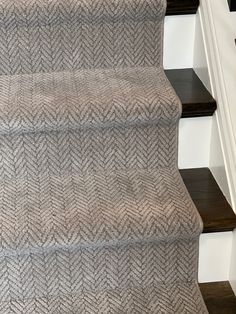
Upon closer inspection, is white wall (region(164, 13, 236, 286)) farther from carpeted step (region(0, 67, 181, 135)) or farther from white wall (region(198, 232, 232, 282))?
carpeted step (region(0, 67, 181, 135))

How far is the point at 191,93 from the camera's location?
163 centimetres

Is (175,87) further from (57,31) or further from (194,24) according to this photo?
(57,31)

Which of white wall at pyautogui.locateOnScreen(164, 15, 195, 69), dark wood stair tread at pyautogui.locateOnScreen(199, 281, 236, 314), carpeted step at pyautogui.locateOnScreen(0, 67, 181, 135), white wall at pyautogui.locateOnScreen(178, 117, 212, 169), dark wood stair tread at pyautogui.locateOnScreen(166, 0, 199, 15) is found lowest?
dark wood stair tread at pyautogui.locateOnScreen(199, 281, 236, 314)

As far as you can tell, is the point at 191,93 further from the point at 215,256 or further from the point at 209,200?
the point at 215,256

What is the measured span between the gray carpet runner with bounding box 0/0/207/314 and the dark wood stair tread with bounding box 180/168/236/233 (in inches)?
1.3

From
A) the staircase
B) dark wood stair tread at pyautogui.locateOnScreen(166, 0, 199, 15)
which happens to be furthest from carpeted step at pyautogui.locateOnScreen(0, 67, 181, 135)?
dark wood stair tread at pyautogui.locateOnScreen(166, 0, 199, 15)

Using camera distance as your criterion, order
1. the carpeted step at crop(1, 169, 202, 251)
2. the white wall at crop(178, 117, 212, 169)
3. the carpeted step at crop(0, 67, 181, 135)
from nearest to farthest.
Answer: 1. the carpeted step at crop(1, 169, 202, 251)
2. the carpeted step at crop(0, 67, 181, 135)
3. the white wall at crop(178, 117, 212, 169)

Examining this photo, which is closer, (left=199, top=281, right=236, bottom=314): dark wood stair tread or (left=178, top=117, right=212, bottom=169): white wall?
(left=199, top=281, right=236, bottom=314): dark wood stair tread

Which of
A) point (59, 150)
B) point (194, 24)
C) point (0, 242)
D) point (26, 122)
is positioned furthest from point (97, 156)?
point (194, 24)

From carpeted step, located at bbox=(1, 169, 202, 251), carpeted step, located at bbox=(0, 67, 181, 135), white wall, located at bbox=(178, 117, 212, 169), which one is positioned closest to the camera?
carpeted step, located at bbox=(1, 169, 202, 251)

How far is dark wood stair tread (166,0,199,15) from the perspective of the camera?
1.66 m

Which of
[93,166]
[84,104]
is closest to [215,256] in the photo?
[93,166]

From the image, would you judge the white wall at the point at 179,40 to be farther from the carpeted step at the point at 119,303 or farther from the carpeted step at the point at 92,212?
the carpeted step at the point at 119,303

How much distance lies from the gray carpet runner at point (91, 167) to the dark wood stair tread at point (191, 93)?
0.04 m
